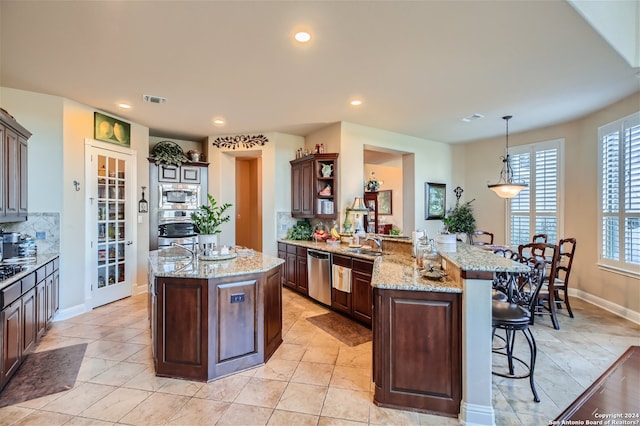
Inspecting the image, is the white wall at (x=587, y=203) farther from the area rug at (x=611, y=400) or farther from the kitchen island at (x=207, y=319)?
the kitchen island at (x=207, y=319)

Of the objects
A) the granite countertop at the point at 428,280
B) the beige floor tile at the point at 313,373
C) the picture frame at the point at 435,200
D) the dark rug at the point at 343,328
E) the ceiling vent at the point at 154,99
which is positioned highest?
the ceiling vent at the point at 154,99

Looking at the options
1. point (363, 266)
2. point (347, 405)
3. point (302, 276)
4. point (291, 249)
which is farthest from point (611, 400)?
point (291, 249)

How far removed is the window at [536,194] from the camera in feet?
17.4

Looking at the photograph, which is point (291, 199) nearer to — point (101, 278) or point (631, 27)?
point (101, 278)

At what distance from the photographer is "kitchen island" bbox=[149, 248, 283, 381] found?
98.5 inches

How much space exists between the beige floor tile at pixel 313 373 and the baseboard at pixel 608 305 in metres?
4.14

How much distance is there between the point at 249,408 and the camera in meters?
2.18

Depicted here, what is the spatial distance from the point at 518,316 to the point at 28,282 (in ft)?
13.8

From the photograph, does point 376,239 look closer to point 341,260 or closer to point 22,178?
point 341,260

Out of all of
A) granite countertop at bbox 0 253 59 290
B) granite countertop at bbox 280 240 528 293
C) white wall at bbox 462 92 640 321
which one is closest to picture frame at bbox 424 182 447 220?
white wall at bbox 462 92 640 321

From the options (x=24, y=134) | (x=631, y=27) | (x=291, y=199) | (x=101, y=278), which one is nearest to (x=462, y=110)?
(x=631, y=27)

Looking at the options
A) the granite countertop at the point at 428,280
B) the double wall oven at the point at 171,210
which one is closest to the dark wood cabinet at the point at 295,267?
the double wall oven at the point at 171,210

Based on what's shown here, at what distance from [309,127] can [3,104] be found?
158 inches

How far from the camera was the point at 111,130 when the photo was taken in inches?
182
